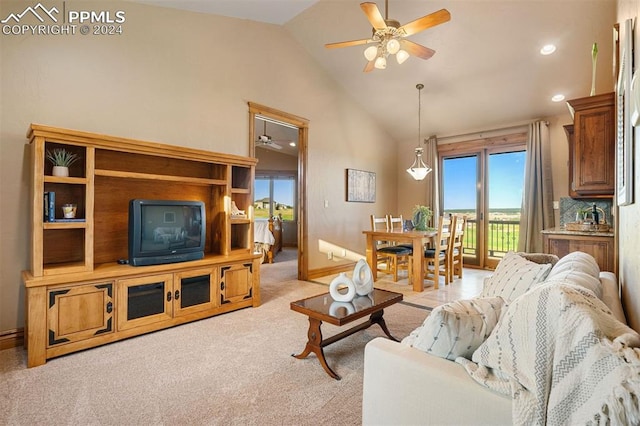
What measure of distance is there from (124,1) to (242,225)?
2.52 meters

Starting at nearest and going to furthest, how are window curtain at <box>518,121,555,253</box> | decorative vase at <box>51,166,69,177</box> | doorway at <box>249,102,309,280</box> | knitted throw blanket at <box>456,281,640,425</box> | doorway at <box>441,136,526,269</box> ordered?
knitted throw blanket at <box>456,281,640,425</box>
decorative vase at <box>51,166,69,177</box>
doorway at <box>249,102,309,280</box>
window curtain at <box>518,121,555,253</box>
doorway at <box>441,136,526,269</box>

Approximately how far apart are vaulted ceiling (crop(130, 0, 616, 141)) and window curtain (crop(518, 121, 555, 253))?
1.30 feet

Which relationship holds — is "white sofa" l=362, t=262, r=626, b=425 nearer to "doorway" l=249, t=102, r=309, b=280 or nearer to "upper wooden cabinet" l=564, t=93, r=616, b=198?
"upper wooden cabinet" l=564, t=93, r=616, b=198

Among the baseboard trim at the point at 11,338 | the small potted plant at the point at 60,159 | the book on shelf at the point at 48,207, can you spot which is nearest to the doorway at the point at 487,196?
the small potted plant at the point at 60,159

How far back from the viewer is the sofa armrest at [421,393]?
3.07ft

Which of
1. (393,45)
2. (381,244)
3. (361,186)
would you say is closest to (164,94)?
(393,45)

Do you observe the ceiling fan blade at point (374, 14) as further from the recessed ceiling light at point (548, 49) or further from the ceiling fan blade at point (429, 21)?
the recessed ceiling light at point (548, 49)

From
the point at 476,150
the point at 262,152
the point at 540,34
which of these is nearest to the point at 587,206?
the point at 476,150

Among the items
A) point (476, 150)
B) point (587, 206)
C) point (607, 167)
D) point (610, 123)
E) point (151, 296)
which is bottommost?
point (151, 296)

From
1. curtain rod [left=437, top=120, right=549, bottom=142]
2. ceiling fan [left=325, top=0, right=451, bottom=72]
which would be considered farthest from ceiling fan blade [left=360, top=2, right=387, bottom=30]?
curtain rod [left=437, top=120, right=549, bottom=142]

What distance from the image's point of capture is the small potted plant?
96.9 inches

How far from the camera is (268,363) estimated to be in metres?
2.27

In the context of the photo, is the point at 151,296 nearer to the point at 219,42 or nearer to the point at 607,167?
the point at 219,42

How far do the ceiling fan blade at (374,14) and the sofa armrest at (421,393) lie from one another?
2636 mm
